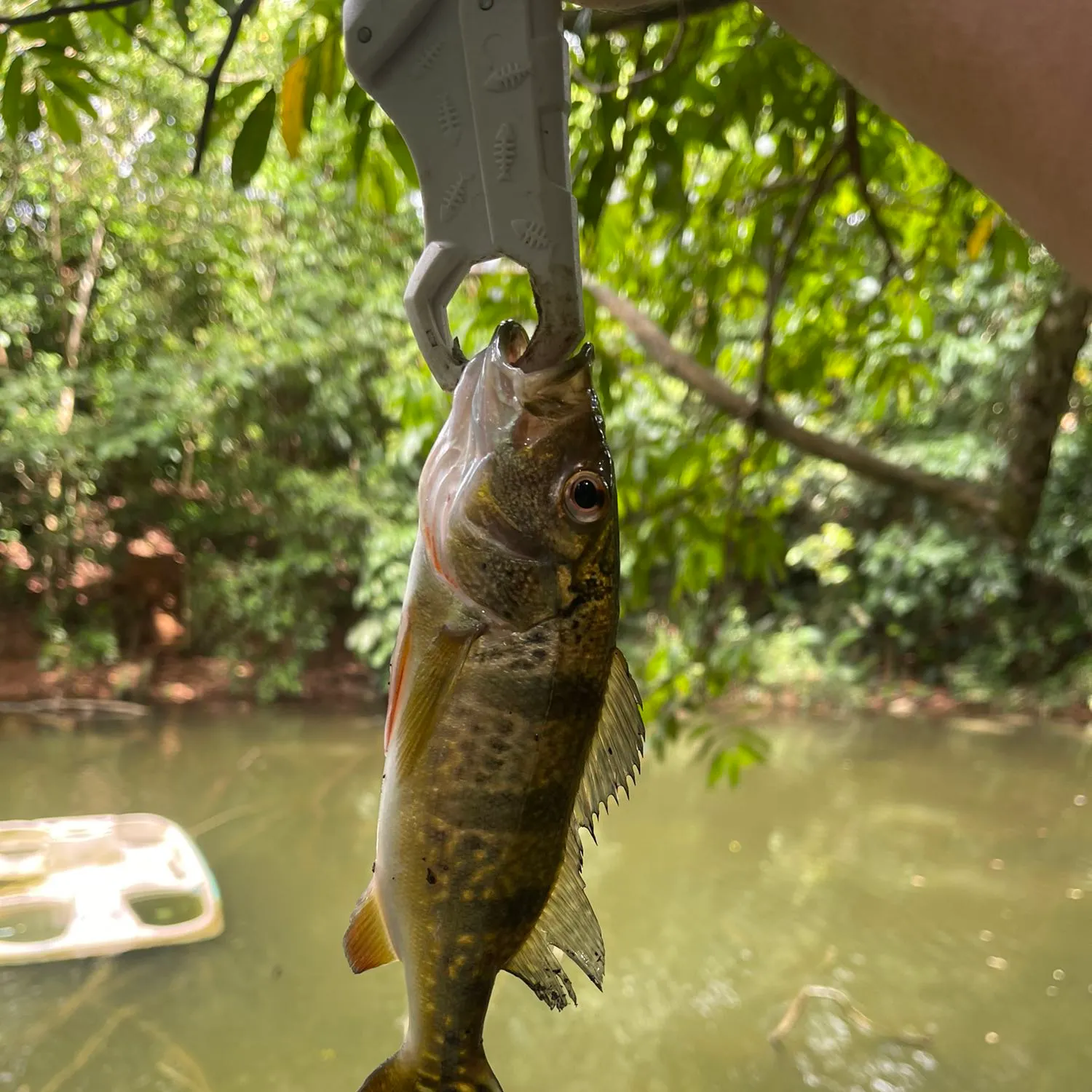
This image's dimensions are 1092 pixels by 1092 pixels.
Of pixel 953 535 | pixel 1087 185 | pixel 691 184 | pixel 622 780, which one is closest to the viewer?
pixel 1087 185

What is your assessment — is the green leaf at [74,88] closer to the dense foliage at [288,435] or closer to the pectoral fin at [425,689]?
the pectoral fin at [425,689]

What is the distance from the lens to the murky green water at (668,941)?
3.50 meters

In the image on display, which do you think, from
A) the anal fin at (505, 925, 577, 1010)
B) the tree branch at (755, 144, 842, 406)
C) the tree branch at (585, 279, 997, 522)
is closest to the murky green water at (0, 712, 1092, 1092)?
the tree branch at (585, 279, 997, 522)

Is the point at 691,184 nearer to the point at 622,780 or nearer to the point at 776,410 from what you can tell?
the point at 776,410

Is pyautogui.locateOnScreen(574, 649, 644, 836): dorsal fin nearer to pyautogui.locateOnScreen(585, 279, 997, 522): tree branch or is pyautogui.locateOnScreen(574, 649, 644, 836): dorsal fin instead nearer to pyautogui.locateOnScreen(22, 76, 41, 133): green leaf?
pyautogui.locateOnScreen(22, 76, 41, 133): green leaf

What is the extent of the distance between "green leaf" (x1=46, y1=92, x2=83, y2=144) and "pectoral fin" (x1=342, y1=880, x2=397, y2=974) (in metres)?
1.10

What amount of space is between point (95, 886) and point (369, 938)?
4091 mm

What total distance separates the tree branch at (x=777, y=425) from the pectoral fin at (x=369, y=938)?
4.85 ft

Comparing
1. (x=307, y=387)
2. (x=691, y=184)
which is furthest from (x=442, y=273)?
(x=307, y=387)

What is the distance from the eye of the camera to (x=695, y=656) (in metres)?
2.15

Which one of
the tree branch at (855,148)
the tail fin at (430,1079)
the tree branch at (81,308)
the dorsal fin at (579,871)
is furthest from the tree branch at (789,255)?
the tree branch at (81,308)

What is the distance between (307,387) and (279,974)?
5085 mm

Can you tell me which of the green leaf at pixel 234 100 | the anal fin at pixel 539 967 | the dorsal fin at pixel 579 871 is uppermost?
the green leaf at pixel 234 100

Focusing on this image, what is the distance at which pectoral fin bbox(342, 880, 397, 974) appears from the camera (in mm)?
805
